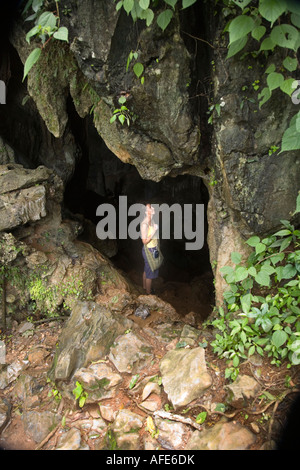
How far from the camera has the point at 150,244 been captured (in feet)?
16.6

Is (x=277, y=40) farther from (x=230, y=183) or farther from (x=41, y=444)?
(x=41, y=444)

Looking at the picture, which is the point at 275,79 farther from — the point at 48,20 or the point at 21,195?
the point at 21,195

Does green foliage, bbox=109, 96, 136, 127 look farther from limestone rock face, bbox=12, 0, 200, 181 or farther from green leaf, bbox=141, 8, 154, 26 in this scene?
green leaf, bbox=141, 8, 154, 26

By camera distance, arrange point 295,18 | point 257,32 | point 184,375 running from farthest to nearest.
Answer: point 184,375
point 257,32
point 295,18

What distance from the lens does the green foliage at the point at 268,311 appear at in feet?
8.91

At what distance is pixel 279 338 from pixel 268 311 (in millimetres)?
268

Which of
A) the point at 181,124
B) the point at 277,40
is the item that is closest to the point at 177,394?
the point at 181,124

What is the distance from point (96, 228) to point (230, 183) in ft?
12.8

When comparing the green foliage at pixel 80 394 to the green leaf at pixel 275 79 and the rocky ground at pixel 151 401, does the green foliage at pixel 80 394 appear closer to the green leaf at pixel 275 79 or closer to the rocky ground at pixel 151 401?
the rocky ground at pixel 151 401

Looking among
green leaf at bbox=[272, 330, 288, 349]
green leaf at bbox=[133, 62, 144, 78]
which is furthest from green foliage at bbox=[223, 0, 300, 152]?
green leaf at bbox=[272, 330, 288, 349]

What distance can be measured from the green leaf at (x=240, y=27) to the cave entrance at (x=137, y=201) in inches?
170

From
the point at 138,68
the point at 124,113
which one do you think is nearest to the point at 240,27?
the point at 138,68

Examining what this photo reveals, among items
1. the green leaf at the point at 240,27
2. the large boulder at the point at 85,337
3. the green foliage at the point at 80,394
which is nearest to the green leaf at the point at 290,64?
the green leaf at the point at 240,27

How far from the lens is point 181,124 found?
339 cm
